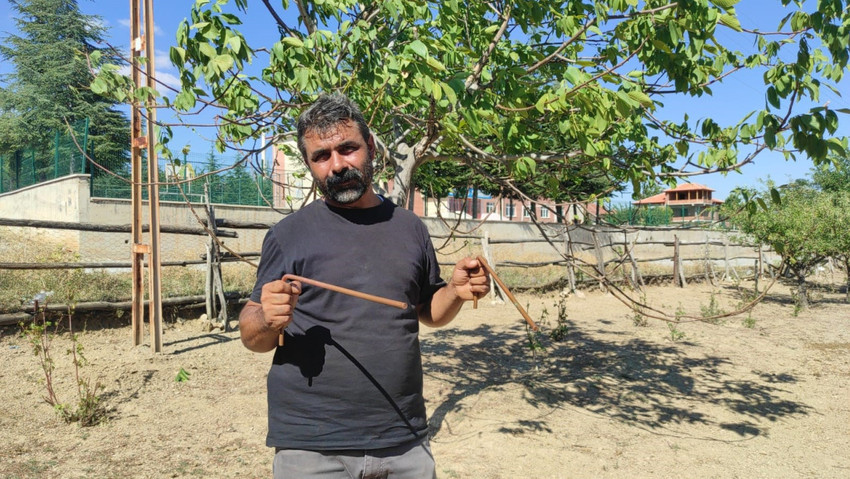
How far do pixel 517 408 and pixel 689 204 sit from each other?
734 inches

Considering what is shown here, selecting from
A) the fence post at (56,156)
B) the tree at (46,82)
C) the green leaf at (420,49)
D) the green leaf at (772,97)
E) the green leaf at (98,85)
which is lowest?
the green leaf at (772,97)

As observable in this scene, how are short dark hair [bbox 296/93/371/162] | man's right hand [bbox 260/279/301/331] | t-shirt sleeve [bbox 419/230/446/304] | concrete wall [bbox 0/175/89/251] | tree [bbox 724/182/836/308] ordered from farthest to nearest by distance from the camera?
concrete wall [bbox 0/175/89/251]
tree [bbox 724/182/836/308]
t-shirt sleeve [bbox 419/230/446/304]
short dark hair [bbox 296/93/371/162]
man's right hand [bbox 260/279/301/331]

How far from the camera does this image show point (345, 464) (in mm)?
1520

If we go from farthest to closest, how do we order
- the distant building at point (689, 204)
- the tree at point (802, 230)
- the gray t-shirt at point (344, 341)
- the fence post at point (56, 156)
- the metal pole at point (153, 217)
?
the fence post at point (56, 156)
the tree at point (802, 230)
the metal pole at point (153, 217)
the distant building at point (689, 204)
the gray t-shirt at point (344, 341)

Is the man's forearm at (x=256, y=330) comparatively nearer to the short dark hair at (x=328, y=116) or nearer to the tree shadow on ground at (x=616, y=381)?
the short dark hair at (x=328, y=116)

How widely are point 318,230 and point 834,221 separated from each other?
12.1 metres

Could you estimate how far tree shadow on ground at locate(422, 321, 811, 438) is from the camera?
4672 mm

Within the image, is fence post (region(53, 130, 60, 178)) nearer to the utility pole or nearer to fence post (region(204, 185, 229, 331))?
fence post (region(204, 185, 229, 331))

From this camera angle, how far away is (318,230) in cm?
163

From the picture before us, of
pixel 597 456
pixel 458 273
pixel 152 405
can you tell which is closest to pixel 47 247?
pixel 152 405

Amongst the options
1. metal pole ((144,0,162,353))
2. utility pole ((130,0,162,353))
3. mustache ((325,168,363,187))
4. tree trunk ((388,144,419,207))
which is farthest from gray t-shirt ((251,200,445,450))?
utility pole ((130,0,162,353))

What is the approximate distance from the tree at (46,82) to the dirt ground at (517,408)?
20433mm

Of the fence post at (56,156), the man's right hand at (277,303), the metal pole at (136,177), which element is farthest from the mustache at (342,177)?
the fence post at (56,156)

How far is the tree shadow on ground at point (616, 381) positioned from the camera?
4672 mm
